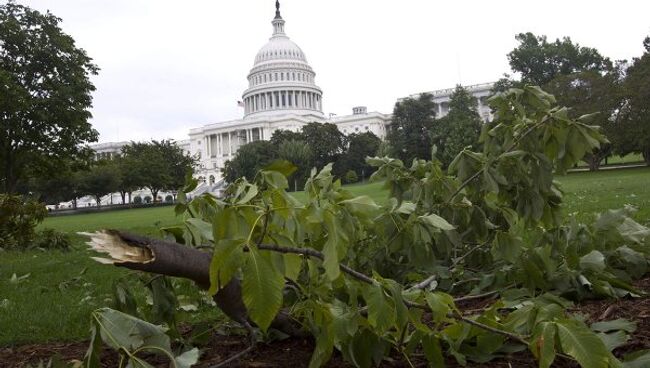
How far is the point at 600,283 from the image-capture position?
297 cm

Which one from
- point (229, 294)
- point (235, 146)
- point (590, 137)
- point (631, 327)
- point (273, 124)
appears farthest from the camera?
point (235, 146)

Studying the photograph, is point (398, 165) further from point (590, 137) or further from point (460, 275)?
point (590, 137)

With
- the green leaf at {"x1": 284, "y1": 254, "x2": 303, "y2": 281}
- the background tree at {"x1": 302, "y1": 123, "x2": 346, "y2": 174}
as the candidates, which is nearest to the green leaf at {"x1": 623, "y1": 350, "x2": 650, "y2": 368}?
the green leaf at {"x1": 284, "y1": 254, "x2": 303, "y2": 281}

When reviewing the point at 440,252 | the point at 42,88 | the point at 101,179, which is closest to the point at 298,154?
the point at 101,179

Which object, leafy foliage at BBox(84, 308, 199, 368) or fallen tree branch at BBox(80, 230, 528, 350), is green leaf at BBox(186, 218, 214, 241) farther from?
leafy foliage at BBox(84, 308, 199, 368)

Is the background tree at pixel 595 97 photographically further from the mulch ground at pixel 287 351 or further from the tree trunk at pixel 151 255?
the tree trunk at pixel 151 255

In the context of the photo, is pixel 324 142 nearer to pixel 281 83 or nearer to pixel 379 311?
pixel 281 83

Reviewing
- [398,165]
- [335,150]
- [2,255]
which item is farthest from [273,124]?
[398,165]

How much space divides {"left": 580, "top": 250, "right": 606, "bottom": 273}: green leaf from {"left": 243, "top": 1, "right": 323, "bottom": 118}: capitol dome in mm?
93301

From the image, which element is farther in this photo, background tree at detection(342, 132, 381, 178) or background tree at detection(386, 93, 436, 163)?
background tree at detection(342, 132, 381, 178)

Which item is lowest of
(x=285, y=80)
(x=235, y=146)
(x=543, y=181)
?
(x=543, y=181)

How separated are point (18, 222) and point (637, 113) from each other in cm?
3692

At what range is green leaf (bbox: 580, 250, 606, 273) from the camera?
3.00m

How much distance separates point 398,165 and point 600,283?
1.38 m
